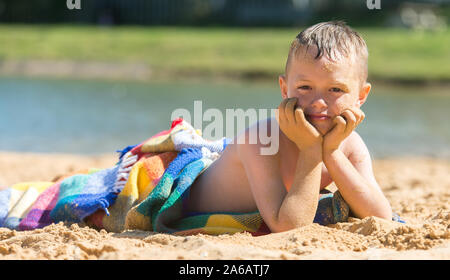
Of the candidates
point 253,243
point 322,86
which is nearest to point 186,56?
point 322,86

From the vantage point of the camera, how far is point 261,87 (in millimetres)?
15219

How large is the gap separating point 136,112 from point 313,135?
7669 millimetres

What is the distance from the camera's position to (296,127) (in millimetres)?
2564

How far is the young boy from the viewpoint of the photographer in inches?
102

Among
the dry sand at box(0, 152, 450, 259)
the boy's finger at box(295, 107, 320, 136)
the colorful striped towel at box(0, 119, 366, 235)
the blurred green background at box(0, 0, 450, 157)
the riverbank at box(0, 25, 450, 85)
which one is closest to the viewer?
the dry sand at box(0, 152, 450, 259)

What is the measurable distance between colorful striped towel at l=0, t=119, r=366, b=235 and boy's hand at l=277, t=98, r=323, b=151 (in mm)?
358

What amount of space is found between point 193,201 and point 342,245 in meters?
0.86

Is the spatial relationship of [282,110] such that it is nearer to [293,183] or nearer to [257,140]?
[257,140]

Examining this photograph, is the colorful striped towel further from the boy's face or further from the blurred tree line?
the blurred tree line

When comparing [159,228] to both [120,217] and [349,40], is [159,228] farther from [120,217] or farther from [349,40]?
[349,40]

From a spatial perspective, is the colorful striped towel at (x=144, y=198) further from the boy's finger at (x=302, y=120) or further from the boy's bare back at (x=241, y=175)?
the boy's finger at (x=302, y=120)

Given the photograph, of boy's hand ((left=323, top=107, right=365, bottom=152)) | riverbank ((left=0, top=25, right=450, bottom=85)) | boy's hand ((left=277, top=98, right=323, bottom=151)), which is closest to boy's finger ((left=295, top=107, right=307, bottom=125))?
boy's hand ((left=277, top=98, right=323, bottom=151))

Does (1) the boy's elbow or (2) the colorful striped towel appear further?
(2) the colorful striped towel
